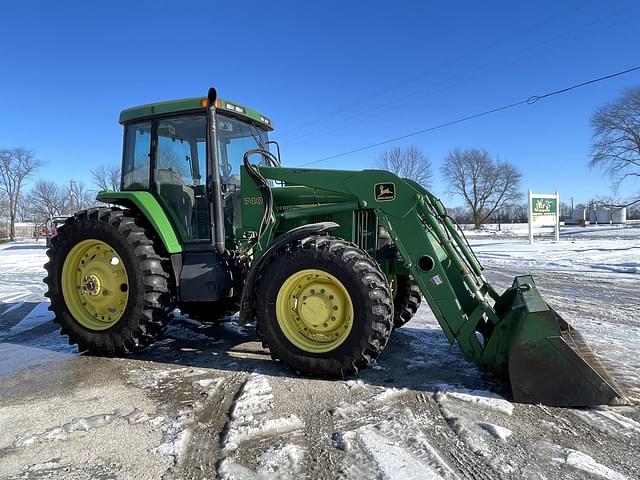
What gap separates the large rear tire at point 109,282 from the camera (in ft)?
13.5

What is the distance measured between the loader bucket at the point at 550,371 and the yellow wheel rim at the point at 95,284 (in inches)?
141

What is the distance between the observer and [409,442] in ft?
8.36

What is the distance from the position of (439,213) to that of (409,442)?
2334mm

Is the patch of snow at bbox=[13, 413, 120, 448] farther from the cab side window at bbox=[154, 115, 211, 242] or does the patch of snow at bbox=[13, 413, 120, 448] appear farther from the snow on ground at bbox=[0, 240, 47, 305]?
the snow on ground at bbox=[0, 240, 47, 305]

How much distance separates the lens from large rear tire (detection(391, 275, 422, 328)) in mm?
4840

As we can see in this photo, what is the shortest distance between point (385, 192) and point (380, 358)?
1580mm

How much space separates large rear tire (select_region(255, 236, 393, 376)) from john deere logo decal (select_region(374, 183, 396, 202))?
0.53 m

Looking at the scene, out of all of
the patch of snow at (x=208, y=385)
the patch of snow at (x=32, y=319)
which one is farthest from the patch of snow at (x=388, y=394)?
the patch of snow at (x=32, y=319)

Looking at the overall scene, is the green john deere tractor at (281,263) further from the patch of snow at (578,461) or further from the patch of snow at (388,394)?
the patch of snow at (578,461)

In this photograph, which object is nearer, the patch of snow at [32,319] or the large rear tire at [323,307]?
the large rear tire at [323,307]

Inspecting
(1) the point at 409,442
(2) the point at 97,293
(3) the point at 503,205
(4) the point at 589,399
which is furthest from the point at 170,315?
(3) the point at 503,205

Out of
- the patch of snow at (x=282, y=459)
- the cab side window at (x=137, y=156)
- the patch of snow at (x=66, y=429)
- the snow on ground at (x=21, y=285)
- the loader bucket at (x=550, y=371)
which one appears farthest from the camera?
the snow on ground at (x=21, y=285)

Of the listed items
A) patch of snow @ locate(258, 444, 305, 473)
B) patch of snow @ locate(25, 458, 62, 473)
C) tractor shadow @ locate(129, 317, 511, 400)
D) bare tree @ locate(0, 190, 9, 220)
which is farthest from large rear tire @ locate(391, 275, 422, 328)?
bare tree @ locate(0, 190, 9, 220)

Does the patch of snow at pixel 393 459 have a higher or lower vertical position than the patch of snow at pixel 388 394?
lower
